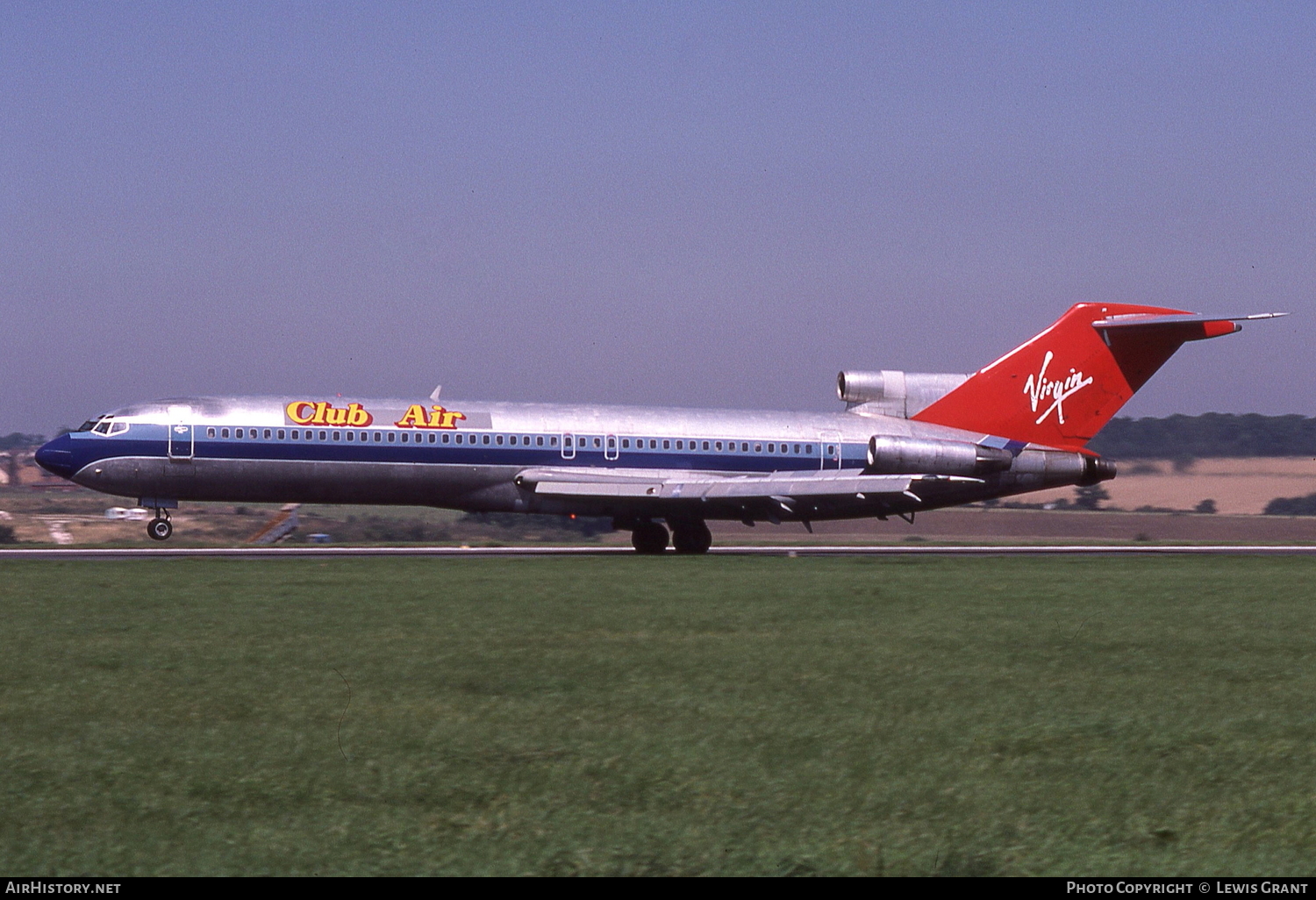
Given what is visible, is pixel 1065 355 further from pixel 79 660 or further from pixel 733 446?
pixel 79 660

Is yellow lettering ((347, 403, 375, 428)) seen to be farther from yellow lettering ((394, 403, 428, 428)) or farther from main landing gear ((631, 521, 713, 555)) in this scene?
main landing gear ((631, 521, 713, 555))

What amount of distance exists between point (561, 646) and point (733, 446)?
26186 millimetres

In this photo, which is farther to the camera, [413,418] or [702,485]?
[702,485]

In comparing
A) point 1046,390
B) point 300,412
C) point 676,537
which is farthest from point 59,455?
point 1046,390

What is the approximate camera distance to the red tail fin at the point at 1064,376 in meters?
42.9

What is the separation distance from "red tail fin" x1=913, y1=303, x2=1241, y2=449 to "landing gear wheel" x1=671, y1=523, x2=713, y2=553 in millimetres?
7826

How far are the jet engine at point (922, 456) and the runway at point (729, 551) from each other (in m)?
2.36

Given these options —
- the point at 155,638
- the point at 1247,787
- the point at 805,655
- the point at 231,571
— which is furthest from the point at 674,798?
the point at 231,571

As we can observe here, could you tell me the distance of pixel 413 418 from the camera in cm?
3734

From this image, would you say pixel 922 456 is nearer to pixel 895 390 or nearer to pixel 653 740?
pixel 895 390

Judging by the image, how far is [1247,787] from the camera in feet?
26.3

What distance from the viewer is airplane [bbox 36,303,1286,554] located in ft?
119

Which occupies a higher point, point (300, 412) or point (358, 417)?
point (300, 412)

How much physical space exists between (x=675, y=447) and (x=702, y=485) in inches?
75.7
